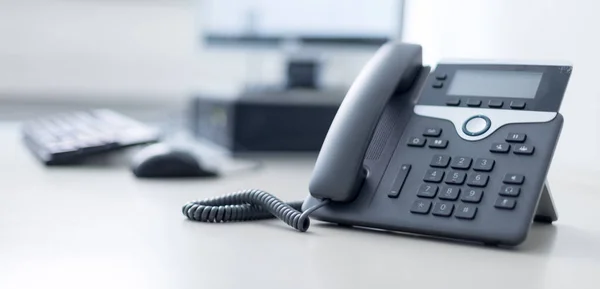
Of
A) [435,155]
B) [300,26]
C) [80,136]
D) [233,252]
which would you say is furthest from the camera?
[300,26]

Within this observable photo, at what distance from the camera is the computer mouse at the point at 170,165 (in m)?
1.06

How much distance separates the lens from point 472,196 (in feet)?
2.23

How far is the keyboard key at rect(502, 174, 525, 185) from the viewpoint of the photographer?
674 millimetres

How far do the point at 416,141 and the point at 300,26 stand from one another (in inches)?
36.5

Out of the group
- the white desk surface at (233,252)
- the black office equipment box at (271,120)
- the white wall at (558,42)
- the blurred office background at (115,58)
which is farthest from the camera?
the blurred office background at (115,58)

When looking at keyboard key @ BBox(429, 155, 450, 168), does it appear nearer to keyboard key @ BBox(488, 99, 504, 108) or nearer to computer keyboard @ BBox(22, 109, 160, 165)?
keyboard key @ BBox(488, 99, 504, 108)

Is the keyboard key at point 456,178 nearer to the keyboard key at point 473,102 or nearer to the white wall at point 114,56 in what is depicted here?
the keyboard key at point 473,102

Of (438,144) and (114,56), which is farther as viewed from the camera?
(114,56)

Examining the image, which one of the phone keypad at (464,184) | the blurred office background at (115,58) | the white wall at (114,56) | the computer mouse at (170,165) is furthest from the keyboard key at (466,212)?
the white wall at (114,56)

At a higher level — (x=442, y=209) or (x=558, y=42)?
(x=558, y=42)

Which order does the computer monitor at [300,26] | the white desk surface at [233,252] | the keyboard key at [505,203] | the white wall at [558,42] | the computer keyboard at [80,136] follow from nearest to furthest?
the white desk surface at [233,252] → the keyboard key at [505,203] → the white wall at [558,42] → the computer keyboard at [80,136] → the computer monitor at [300,26]

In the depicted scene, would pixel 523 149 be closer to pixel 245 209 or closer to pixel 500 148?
pixel 500 148

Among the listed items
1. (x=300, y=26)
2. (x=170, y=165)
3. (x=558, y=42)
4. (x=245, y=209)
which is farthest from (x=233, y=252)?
(x=300, y=26)

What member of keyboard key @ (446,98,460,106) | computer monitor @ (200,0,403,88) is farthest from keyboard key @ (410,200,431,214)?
computer monitor @ (200,0,403,88)
